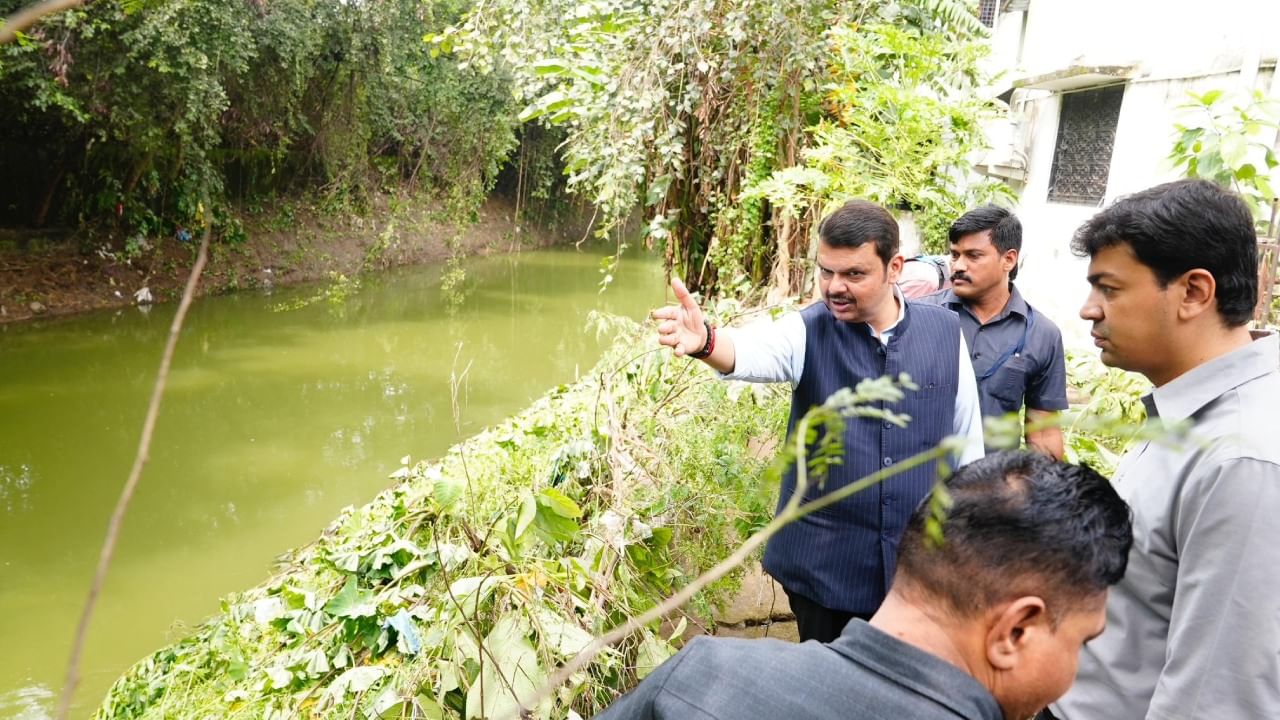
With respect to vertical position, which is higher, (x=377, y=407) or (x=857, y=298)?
(x=857, y=298)

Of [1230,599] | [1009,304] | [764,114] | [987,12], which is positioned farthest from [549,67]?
[987,12]

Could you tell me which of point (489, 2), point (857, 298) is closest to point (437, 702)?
point (857, 298)

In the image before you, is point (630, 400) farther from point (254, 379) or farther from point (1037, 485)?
point (254, 379)

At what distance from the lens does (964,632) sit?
3.13 feet

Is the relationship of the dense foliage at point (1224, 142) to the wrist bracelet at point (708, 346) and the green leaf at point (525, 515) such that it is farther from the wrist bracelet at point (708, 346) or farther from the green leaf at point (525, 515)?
the green leaf at point (525, 515)

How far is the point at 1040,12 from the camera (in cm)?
909

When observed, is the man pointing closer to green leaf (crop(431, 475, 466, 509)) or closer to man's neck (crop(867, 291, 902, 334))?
man's neck (crop(867, 291, 902, 334))

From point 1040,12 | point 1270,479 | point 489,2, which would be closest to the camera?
point 1270,479

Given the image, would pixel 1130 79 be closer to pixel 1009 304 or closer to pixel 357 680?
pixel 1009 304

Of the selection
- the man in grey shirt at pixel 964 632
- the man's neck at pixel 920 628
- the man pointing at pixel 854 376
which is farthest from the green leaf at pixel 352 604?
the man's neck at pixel 920 628

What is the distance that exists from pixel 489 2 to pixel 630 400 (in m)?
4.95

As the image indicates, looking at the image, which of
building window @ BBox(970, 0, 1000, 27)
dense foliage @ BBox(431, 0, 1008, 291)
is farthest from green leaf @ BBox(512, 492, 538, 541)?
building window @ BBox(970, 0, 1000, 27)

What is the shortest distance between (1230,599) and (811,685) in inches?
27.0

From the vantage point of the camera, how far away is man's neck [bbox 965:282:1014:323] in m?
3.02
